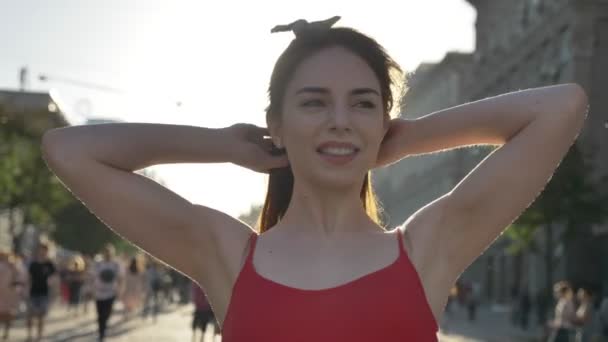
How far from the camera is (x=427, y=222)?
9.84ft

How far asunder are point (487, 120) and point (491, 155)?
0.11 meters

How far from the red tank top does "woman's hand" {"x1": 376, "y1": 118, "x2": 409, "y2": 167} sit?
1.43 ft

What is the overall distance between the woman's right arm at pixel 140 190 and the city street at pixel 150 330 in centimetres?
2027

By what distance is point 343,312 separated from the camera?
2.74 m

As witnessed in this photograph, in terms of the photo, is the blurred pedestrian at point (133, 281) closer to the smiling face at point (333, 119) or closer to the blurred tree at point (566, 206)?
the blurred tree at point (566, 206)

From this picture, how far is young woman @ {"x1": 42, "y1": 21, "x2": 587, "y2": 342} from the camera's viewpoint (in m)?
2.79

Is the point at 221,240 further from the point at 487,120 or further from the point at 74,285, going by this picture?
the point at 74,285

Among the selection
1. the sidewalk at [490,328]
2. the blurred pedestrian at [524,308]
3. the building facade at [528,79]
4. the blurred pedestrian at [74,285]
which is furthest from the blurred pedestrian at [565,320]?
the blurred pedestrian at [524,308]

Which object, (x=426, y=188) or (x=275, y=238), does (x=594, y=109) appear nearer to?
(x=426, y=188)

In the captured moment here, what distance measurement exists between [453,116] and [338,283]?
0.63 meters

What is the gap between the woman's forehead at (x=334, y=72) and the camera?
296 centimetres

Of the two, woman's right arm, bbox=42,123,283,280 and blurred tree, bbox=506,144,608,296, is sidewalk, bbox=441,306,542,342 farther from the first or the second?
woman's right arm, bbox=42,123,283,280

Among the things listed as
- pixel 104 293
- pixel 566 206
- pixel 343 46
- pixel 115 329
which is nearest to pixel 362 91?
pixel 343 46

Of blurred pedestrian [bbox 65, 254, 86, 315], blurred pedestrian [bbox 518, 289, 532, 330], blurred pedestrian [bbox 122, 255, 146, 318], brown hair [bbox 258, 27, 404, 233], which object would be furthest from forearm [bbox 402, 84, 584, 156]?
blurred pedestrian [bbox 518, 289, 532, 330]
